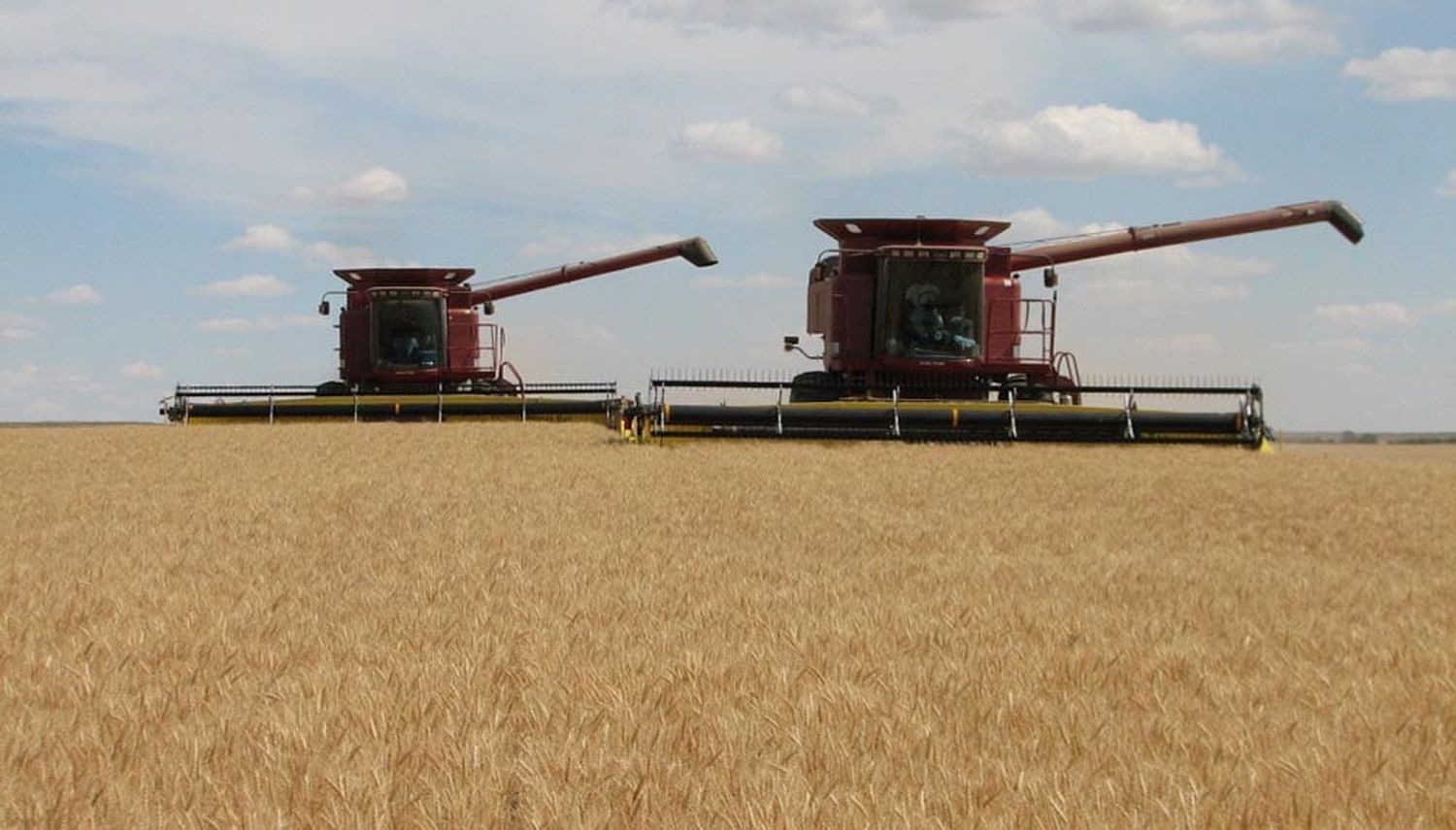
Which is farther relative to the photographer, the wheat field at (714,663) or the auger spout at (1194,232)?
the auger spout at (1194,232)

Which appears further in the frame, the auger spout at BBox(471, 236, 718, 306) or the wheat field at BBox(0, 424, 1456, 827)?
the auger spout at BBox(471, 236, 718, 306)

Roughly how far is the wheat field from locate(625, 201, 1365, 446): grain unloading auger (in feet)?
19.3

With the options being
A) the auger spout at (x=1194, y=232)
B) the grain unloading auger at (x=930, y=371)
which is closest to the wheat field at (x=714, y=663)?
the grain unloading auger at (x=930, y=371)

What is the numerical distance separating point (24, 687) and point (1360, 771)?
3.61 metres

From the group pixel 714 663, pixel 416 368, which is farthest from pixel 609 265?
pixel 714 663

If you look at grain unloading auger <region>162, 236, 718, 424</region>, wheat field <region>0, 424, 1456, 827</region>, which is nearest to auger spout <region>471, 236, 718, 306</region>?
grain unloading auger <region>162, 236, 718, 424</region>

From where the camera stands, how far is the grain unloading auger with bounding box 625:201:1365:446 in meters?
18.2

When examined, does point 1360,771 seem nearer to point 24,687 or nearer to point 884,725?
point 884,725

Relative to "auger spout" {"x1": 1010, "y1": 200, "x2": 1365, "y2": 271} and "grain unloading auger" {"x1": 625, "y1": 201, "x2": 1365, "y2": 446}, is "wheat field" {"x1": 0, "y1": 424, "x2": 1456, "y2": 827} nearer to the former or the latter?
"grain unloading auger" {"x1": 625, "y1": 201, "x2": 1365, "y2": 446}

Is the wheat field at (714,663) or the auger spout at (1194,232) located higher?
the auger spout at (1194,232)

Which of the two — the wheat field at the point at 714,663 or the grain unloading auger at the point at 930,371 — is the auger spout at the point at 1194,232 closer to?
the grain unloading auger at the point at 930,371

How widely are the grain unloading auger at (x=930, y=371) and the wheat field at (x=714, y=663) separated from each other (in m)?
5.89

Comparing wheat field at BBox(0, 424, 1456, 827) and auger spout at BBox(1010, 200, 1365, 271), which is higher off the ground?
auger spout at BBox(1010, 200, 1365, 271)

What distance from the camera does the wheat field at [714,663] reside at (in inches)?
138
